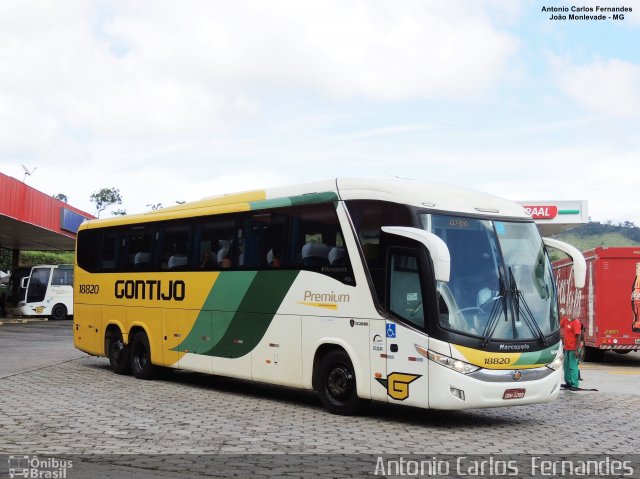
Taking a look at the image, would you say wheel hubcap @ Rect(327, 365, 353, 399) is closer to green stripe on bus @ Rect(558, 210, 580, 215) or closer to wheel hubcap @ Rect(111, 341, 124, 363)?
wheel hubcap @ Rect(111, 341, 124, 363)

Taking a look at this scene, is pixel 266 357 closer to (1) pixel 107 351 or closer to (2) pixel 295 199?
(2) pixel 295 199

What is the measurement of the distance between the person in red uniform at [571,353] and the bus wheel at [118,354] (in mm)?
8407

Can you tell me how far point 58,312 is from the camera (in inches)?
1890

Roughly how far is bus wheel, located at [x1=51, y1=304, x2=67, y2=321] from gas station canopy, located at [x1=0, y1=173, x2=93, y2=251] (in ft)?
12.2

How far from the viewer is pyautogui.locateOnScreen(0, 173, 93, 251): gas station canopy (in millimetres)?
35594

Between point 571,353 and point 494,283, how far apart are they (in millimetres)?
5943

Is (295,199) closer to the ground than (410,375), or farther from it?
farther from it

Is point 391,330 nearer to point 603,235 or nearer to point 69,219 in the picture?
point 69,219

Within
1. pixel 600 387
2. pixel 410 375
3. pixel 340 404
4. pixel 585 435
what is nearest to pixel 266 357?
pixel 340 404

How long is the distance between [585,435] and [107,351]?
1112 centimetres

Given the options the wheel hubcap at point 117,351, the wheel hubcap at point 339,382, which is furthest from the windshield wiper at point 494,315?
the wheel hubcap at point 117,351

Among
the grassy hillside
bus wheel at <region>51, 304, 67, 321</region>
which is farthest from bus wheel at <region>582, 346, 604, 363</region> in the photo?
the grassy hillside

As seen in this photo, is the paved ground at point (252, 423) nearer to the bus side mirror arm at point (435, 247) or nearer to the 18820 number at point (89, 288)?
the bus side mirror arm at point (435, 247)

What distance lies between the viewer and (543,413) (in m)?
13.2
